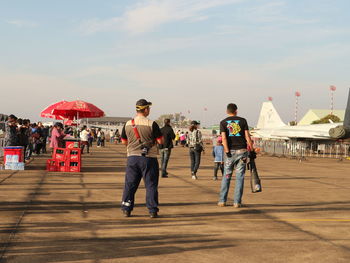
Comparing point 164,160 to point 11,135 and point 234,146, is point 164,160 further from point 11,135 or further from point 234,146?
point 234,146

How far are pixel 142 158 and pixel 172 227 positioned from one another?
1.37 metres

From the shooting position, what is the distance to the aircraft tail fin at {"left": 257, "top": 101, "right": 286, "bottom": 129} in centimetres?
6519

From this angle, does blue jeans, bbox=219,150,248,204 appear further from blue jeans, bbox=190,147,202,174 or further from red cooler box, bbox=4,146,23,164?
red cooler box, bbox=4,146,23,164

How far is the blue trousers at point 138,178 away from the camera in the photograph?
745 cm

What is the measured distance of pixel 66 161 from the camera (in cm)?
1623

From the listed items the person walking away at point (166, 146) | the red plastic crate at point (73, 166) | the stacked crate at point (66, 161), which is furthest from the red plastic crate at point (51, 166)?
the person walking away at point (166, 146)

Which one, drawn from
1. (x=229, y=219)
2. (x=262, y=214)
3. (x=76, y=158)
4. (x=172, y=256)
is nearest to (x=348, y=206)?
(x=262, y=214)

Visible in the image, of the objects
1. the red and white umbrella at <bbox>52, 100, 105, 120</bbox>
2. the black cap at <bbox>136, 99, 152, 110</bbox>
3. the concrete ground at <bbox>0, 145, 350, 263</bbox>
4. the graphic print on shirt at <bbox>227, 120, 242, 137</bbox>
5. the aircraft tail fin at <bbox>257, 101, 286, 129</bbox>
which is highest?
the aircraft tail fin at <bbox>257, 101, 286, 129</bbox>

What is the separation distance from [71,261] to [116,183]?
7884 mm

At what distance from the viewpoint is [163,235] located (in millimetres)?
6133

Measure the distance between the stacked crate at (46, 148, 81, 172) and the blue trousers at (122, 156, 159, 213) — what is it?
884 cm

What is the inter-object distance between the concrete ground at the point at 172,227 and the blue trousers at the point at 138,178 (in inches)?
10.8

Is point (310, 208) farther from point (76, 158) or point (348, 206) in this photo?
point (76, 158)

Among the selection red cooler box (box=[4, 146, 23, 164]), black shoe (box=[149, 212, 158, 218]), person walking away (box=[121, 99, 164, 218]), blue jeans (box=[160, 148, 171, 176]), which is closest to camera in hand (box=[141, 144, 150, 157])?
person walking away (box=[121, 99, 164, 218])
